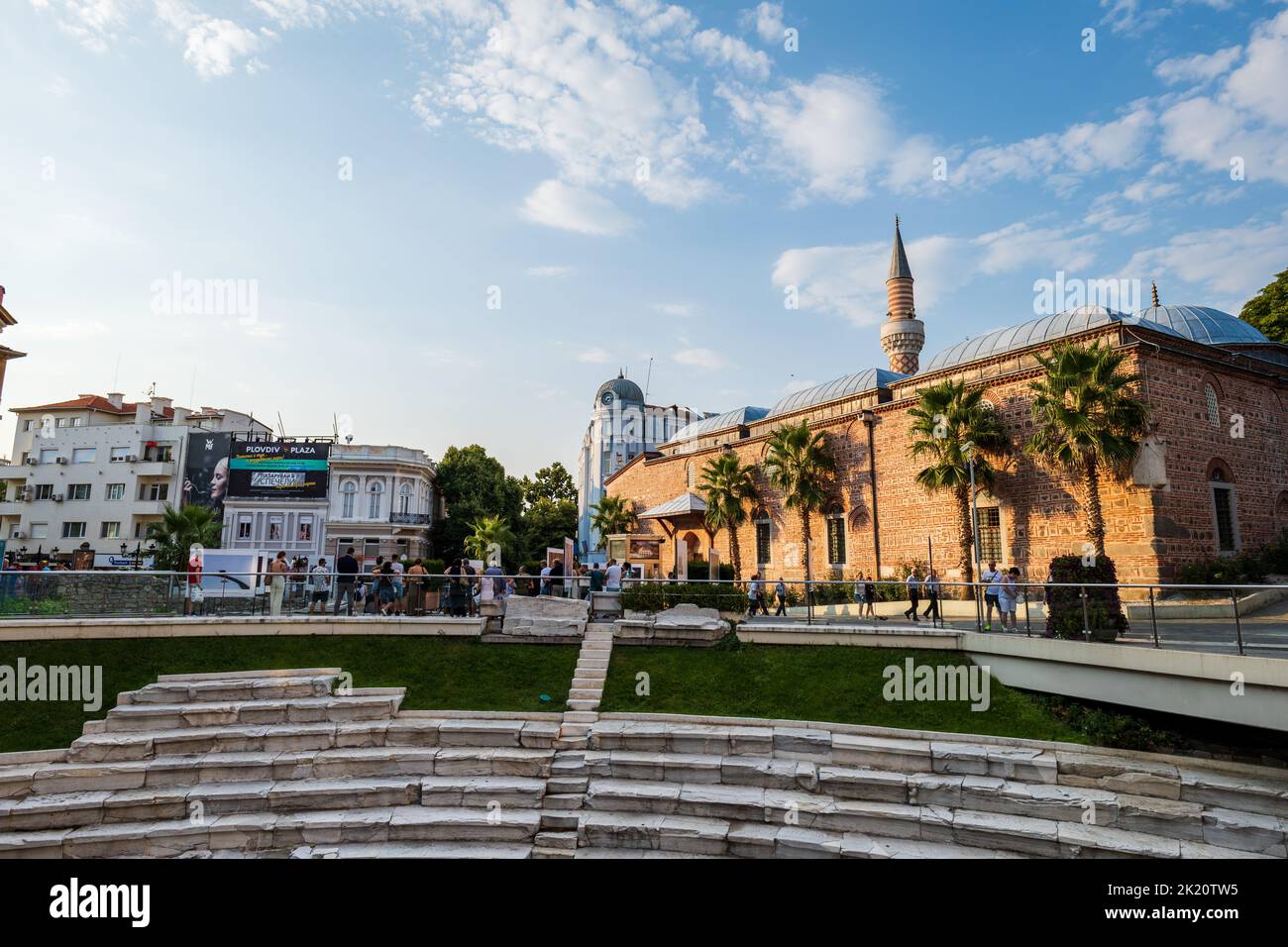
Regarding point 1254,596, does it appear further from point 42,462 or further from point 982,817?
point 42,462

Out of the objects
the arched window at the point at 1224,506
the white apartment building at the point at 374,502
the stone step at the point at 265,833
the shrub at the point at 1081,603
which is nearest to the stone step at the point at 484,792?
the stone step at the point at 265,833

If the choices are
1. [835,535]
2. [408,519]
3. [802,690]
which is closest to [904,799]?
[802,690]

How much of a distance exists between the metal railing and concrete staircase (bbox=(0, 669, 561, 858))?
288 cm

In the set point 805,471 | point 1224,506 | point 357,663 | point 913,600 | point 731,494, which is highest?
point 805,471

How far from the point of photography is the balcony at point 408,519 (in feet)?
148

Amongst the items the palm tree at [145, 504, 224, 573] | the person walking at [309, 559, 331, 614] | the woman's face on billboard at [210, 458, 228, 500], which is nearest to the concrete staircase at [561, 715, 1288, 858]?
the person walking at [309, 559, 331, 614]

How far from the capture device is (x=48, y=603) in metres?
13.8

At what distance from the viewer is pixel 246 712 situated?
11.0m

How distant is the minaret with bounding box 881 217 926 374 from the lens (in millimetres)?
35031

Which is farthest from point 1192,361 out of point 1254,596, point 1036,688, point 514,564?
point 514,564

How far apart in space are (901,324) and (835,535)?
1279cm

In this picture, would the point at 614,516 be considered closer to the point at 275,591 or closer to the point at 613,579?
the point at 613,579

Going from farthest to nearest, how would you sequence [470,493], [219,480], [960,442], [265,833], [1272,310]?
[470,493] < [219,480] < [1272,310] < [960,442] < [265,833]

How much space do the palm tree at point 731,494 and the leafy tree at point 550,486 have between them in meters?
34.8
